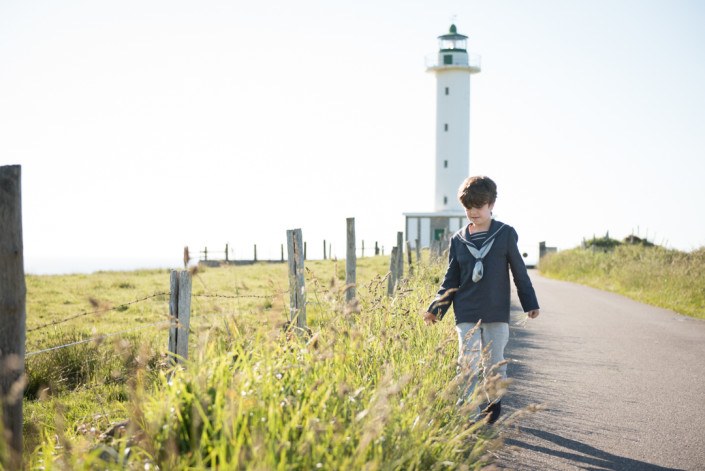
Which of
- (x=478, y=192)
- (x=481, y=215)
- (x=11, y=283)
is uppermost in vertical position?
(x=478, y=192)

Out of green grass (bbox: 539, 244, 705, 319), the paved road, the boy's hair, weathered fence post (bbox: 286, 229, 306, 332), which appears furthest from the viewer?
green grass (bbox: 539, 244, 705, 319)

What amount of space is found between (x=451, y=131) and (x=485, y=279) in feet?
145

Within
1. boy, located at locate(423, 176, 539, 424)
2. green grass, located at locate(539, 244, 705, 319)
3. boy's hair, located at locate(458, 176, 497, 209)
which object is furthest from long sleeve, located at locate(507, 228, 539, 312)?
green grass, located at locate(539, 244, 705, 319)

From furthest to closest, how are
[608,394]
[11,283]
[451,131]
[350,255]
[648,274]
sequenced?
[451,131] < [648,274] < [350,255] < [608,394] < [11,283]

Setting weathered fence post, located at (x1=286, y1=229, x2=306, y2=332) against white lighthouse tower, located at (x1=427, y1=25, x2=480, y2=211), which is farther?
white lighthouse tower, located at (x1=427, y1=25, x2=480, y2=211)

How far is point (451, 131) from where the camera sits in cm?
4900

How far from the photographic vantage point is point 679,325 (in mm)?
12906

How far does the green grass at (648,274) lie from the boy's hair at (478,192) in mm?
10477

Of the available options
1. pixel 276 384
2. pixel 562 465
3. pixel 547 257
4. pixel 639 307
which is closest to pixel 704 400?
pixel 562 465

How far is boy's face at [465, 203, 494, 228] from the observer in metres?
5.54

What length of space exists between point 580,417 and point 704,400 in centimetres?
161

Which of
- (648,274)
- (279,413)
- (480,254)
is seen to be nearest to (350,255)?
(480,254)

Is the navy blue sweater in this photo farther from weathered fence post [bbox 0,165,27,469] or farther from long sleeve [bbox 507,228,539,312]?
weathered fence post [bbox 0,165,27,469]

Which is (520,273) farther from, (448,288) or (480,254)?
(448,288)
